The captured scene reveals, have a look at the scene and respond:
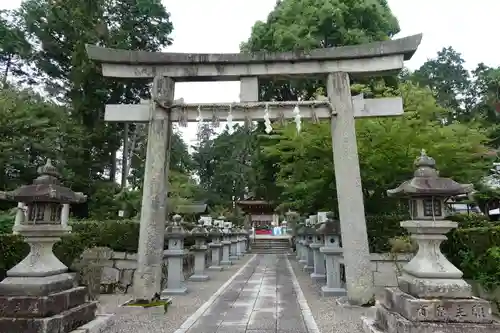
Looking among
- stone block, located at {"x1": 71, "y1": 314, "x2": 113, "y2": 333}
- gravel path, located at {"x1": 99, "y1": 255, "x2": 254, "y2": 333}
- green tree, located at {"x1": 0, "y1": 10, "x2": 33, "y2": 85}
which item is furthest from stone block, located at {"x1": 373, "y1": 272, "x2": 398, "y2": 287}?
green tree, located at {"x1": 0, "y1": 10, "x2": 33, "y2": 85}

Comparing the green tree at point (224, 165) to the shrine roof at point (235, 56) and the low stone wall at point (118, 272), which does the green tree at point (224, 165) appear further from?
the shrine roof at point (235, 56)

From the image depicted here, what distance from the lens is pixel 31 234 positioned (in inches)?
216

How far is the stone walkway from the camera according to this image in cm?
696

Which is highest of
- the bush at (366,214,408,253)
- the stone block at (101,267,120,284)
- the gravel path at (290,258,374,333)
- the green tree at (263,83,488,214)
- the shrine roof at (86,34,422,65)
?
Answer: the shrine roof at (86,34,422,65)

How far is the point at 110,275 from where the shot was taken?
11.4 metres

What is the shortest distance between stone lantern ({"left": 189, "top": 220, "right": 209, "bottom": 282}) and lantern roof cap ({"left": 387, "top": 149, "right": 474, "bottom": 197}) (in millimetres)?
9605

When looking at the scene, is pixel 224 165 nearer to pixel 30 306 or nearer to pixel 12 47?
pixel 12 47

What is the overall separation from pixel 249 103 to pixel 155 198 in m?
3.24

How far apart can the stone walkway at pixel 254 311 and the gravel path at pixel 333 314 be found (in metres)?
0.19

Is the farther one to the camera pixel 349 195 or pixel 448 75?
pixel 448 75

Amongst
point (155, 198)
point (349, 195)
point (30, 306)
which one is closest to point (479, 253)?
point (349, 195)

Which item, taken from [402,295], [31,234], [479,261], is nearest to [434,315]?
[402,295]

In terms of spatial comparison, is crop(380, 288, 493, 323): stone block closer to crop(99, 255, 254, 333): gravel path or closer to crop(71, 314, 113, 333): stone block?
crop(99, 255, 254, 333): gravel path

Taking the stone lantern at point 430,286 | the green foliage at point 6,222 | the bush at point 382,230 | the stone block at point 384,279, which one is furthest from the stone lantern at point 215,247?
the stone lantern at point 430,286
